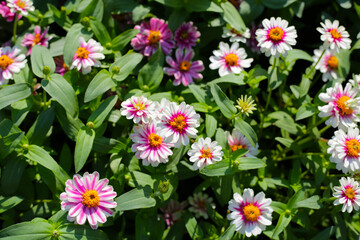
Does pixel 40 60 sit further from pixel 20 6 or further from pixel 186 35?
pixel 186 35

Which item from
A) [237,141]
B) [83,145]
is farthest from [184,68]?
[83,145]

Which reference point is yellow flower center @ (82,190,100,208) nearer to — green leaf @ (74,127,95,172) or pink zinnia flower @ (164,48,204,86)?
green leaf @ (74,127,95,172)

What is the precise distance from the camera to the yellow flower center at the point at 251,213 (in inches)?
86.5

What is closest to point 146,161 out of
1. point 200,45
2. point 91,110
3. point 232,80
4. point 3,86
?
point 91,110

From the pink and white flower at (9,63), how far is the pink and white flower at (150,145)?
91 centimetres

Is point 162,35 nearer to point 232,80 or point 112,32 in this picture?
point 112,32

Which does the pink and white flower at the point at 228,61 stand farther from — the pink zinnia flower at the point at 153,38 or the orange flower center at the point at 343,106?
the orange flower center at the point at 343,106

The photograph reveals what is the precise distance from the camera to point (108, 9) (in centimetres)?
297

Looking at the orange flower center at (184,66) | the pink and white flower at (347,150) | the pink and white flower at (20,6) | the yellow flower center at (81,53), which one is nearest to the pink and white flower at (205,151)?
the pink and white flower at (347,150)

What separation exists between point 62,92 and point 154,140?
627 millimetres

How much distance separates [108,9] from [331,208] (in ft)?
6.95

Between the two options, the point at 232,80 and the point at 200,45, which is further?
the point at 200,45

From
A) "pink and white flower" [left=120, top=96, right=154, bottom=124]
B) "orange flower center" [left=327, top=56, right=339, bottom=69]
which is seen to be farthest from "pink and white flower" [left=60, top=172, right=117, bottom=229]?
"orange flower center" [left=327, top=56, right=339, bottom=69]

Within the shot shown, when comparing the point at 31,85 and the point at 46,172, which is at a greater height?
the point at 31,85
